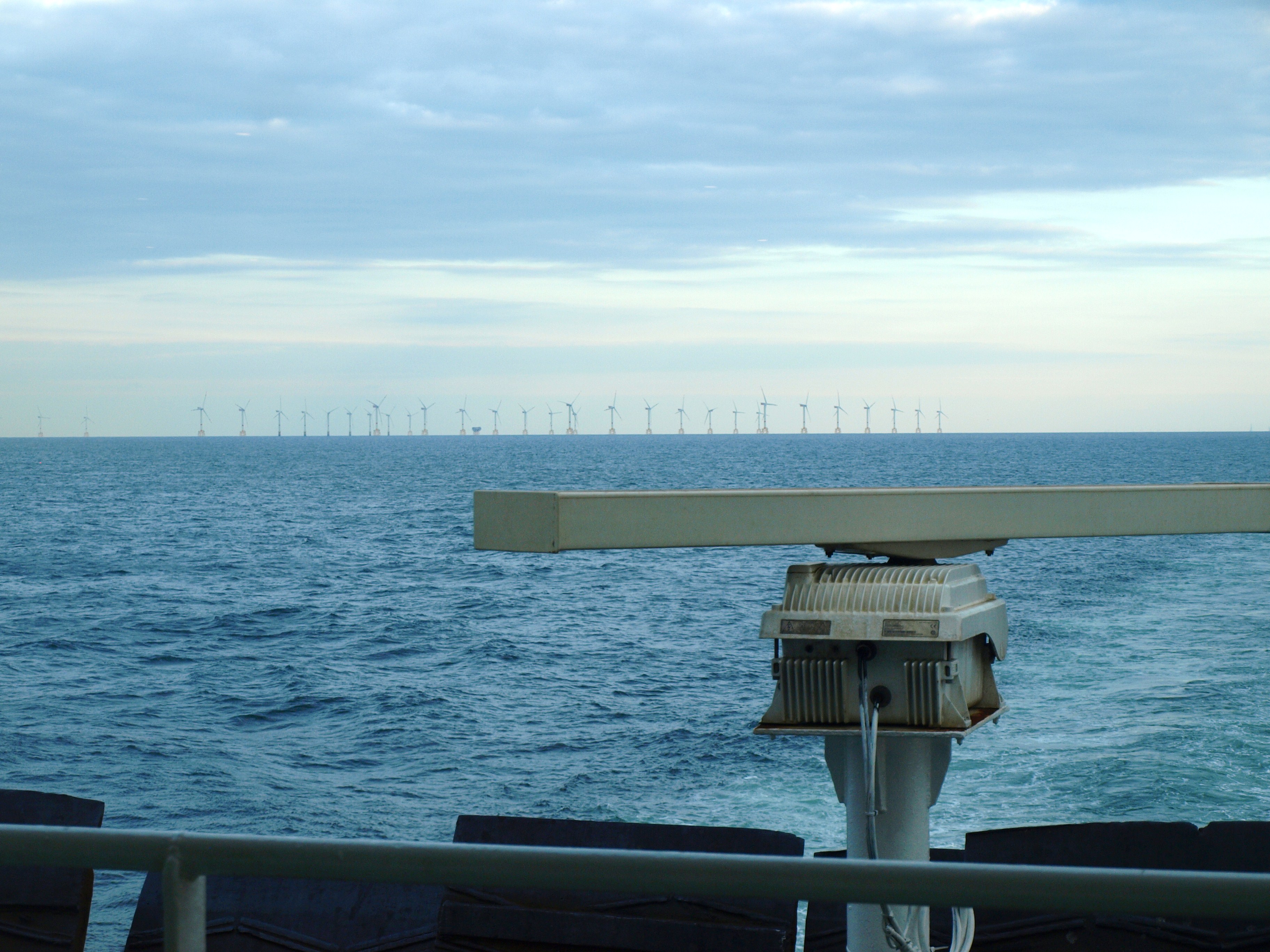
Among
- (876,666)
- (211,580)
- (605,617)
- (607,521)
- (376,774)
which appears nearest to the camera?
(607,521)

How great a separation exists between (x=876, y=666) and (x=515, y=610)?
49379mm

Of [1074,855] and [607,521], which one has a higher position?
[607,521]

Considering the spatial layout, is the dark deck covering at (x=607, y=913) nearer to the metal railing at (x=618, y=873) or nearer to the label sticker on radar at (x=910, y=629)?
the label sticker on radar at (x=910, y=629)

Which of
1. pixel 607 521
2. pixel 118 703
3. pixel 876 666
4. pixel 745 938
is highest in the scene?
pixel 607 521

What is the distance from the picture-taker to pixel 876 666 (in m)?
4.85

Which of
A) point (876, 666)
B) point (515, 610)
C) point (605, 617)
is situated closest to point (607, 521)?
point (876, 666)

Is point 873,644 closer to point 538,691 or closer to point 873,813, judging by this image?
point 873,813

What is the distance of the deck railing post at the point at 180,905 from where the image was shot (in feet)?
7.37

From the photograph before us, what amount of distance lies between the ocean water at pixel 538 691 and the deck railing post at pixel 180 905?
53.9 ft

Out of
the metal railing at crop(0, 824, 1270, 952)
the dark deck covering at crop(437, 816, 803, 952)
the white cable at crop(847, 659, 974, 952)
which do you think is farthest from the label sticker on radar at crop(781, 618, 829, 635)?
the metal railing at crop(0, 824, 1270, 952)

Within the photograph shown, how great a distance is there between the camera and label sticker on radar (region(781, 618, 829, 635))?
4.82 meters

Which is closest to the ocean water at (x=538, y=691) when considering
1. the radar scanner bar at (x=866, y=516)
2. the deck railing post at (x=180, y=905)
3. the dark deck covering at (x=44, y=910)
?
the dark deck covering at (x=44, y=910)

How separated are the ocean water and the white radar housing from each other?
1484 cm

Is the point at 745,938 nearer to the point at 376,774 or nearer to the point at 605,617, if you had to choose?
the point at 376,774
